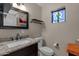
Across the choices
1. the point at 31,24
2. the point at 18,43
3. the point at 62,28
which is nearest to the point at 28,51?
the point at 18,43

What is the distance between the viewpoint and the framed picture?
1.10 meters

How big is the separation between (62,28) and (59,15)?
138 millimetres

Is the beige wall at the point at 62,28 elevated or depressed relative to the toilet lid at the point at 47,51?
elevated

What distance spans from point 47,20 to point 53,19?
0.06 meters

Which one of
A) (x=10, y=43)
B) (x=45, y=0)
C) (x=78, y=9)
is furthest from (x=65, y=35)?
(x=10, y=43)

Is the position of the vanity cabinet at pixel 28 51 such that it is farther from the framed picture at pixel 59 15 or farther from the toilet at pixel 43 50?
the framed picture at pixel 59 15

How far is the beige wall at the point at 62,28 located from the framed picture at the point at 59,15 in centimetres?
3

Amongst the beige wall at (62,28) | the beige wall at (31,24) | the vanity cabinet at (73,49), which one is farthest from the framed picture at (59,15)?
the vanity cabinet at (73,49)

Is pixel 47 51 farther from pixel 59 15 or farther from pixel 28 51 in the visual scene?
pixel 59 15

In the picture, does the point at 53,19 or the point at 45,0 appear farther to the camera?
the point at 53,19

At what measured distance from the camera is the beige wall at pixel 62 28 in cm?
108

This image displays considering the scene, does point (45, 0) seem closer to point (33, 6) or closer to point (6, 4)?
point (33, 6)

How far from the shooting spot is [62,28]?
1.13m

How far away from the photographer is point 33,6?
1093 mm
